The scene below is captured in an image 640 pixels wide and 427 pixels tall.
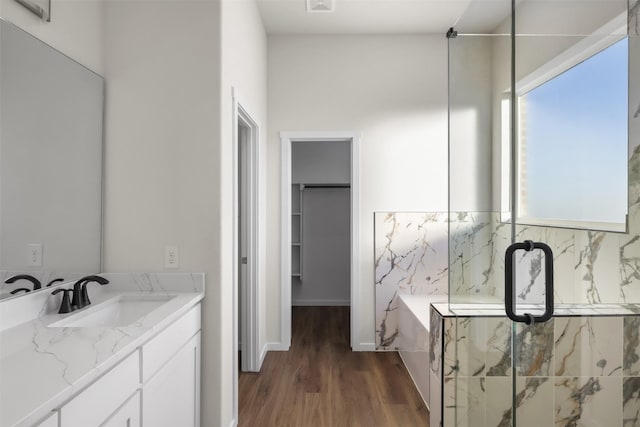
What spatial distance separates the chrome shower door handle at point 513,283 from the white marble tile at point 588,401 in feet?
0.71

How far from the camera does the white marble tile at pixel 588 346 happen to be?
1088 mm

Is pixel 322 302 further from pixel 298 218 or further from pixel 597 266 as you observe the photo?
pixel 597 266

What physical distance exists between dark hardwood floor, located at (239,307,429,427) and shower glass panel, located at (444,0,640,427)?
1150 mm

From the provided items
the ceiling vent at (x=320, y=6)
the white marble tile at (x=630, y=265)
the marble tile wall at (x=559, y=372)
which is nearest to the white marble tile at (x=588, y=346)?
the marble tile wall at (x=559, y=372)

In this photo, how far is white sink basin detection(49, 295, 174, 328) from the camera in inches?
61.6

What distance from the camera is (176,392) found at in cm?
160

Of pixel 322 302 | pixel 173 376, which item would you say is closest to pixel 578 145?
pixel 173 376

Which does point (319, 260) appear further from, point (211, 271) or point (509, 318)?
point (509, 318)

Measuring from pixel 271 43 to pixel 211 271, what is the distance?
97.8 inches

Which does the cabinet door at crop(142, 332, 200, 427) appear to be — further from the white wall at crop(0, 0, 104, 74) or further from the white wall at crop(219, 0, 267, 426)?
the white wall at crop(0, 0, 104, 74)

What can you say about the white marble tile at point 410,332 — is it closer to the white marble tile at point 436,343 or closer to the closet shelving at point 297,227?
the white marble tile at point 436,343

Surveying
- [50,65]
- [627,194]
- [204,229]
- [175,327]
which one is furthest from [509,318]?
[50,65]

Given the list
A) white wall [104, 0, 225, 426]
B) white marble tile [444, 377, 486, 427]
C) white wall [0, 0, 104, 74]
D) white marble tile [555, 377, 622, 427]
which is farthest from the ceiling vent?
white marble tile [555, 377, 622, 427]

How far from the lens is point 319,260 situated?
515cm
